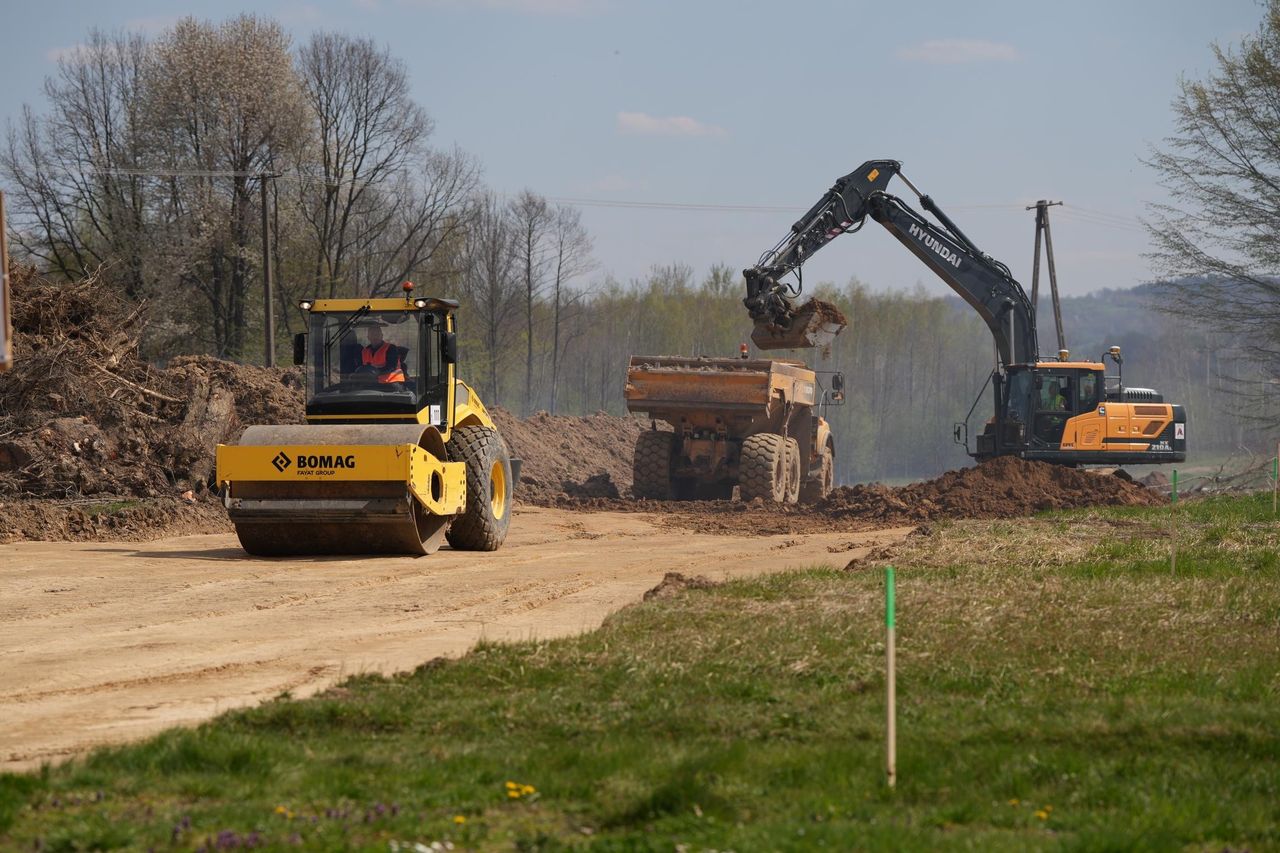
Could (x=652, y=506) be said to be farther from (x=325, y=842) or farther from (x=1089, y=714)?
(x=325, y=842)

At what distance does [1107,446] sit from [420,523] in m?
16.8

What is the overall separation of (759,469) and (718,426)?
1650 millimetres

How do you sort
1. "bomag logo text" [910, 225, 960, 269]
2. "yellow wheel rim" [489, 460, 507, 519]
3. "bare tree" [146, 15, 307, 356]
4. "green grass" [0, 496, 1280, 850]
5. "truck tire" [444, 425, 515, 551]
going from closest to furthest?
"green grass" [0, 496, 1280, 850] → "truck tire" [444, 425, 515, 551] → "yellow wheel rim" [489, 460, 507, 519] → "bomag logo text" [910, 225, 960, 269] → "bare tree" [146, 15, 307, 356]

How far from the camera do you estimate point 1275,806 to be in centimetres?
638

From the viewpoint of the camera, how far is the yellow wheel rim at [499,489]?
1917cm

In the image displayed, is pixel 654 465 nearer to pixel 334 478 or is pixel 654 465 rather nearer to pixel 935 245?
pixel 935 245

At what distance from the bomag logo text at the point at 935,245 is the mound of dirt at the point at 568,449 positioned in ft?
31.1

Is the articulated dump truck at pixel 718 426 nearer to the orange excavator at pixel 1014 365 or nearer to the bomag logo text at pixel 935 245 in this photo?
the orange excavator at pixel 1014 365

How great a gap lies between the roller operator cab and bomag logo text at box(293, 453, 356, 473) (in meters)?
16.6

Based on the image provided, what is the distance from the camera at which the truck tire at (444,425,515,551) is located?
59.5 ft

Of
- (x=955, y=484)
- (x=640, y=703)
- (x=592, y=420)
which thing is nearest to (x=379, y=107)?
(x=592, y=420)

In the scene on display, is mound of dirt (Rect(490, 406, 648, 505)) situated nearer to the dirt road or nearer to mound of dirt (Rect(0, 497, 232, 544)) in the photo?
mound of dirt (Rect(0, 497, 232, 544))

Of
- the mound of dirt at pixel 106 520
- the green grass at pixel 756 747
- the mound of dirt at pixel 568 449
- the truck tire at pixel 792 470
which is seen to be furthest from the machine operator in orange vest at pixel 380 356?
the mound of dirt at pixel 568 449

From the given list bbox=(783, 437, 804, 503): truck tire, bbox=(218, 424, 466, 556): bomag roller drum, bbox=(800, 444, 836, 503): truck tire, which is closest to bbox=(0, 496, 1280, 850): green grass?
bbox=(218, 424, 466, 556): bomag roller drum
